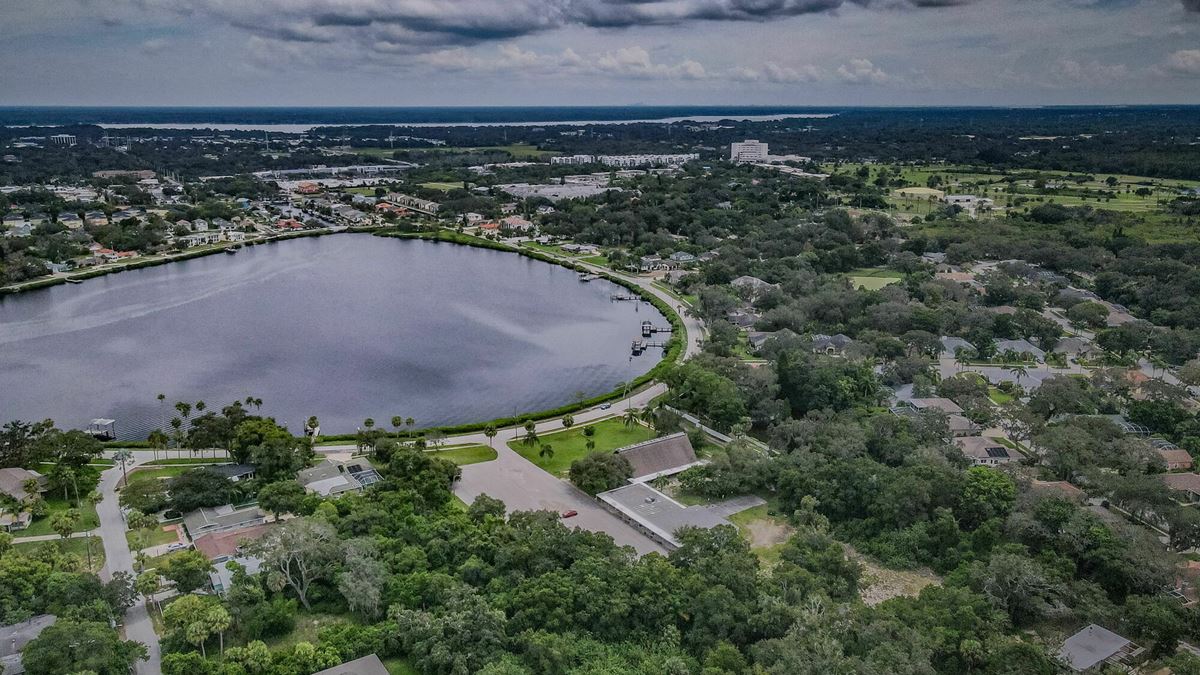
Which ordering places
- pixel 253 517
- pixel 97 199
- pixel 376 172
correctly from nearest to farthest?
pixel 253 517
pixel 97 199
pixel 376 172

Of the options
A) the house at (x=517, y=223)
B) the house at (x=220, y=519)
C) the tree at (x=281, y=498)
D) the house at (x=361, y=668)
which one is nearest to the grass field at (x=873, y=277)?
the house at (x=517, y=223)

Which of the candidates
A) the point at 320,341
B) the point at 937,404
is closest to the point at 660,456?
the point at 937,404

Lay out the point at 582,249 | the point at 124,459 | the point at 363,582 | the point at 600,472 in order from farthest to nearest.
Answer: the point at 582,249
the point at 124,459
the point at 600,472
the point at 363,582

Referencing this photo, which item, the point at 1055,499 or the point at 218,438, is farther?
the point at 218,438

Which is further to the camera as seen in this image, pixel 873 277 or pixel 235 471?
pixel 873 277

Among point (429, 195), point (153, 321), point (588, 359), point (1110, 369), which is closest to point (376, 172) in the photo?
point (429, 195)

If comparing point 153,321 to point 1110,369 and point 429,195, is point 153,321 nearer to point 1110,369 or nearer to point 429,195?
point 429,195

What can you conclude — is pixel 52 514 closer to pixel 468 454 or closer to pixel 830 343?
pixel 468 454

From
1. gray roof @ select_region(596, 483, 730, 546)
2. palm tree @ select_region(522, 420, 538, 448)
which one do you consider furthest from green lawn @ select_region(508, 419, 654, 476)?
gray roof @ select_region(596, 483, 730, 546)
